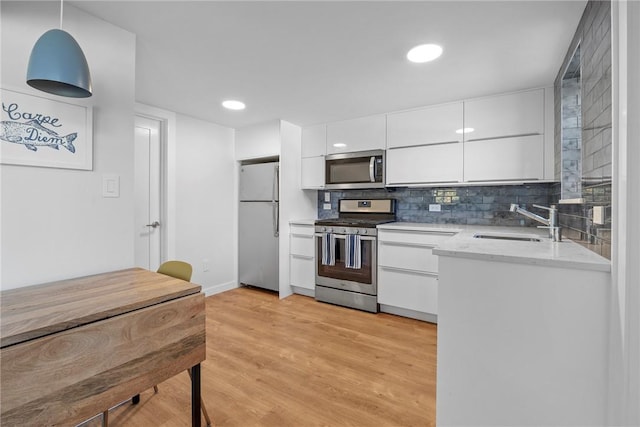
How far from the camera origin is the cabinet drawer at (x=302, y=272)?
3.56 m

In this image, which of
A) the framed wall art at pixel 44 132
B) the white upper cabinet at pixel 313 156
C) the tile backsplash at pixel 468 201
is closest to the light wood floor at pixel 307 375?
the tile backsplash at pixel 468 201

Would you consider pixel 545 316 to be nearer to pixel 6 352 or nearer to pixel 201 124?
pixel 6 352

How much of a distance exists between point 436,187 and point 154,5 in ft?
9.56

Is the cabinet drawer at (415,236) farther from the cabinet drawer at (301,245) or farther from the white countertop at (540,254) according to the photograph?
the white countertop at (540,254)

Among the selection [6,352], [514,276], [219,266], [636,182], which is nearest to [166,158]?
[219,266]

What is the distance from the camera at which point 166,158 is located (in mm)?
3184

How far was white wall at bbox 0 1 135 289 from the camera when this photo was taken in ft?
4.23

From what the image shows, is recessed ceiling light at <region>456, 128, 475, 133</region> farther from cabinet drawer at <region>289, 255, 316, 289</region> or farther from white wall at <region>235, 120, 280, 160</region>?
cabinet drawer at <region>289, 255, 316, 289</region>

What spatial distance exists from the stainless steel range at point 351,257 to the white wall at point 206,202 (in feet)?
4.36

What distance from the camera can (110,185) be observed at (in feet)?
5.24

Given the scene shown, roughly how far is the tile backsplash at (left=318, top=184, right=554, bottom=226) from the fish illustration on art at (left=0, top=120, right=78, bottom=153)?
295cm

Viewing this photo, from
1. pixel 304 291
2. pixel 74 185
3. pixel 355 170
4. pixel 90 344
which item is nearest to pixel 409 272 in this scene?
pixel 355 170

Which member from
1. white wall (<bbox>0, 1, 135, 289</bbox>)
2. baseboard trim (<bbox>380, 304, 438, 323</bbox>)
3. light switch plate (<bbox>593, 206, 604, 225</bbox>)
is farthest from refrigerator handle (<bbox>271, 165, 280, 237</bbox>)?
light switch plate (<bbox>593, 206, 604, 225</bbox>)

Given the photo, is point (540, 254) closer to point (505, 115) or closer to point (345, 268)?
point (505, 115)
